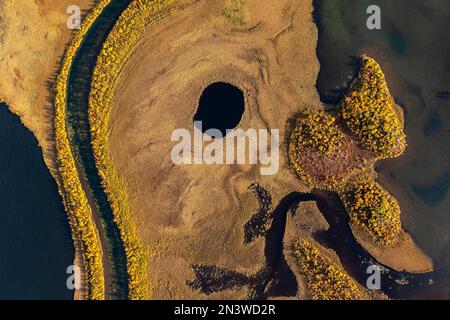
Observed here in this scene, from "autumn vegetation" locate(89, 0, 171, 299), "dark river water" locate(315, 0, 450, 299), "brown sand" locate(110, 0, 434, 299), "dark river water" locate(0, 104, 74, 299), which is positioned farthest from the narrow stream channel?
"dark river water" locate(315, 0, 450, 299)

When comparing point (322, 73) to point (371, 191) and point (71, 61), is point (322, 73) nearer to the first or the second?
point (371, 191)

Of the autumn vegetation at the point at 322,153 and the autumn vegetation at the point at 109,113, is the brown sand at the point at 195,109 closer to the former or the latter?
the autumn vegetation at the point at 109,113

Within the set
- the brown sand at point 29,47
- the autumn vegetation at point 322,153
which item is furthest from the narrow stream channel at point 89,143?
the autumn vegetation at point 322,153

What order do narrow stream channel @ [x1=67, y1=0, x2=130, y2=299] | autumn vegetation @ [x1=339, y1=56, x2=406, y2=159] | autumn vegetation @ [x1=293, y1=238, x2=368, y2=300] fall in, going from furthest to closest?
narrow stream channel @ [x1=67, y1=0, x2=130, y2=299], autumn vegetation @ [x1=293, y1=238, x2=368, y2=300], autumn vegetation @ [x1=339, y1=56, x2=406, y2=159]

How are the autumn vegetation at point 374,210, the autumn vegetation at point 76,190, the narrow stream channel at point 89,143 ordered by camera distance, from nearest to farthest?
1. the autumn vegetation at point 374,210
2. the autumn vegetation at point 76,190
3. the narrow stream channel at point 89,143

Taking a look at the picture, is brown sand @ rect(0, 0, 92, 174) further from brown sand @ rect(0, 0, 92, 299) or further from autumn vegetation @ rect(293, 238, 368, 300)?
autumn vegetation @ rect(293, 238, 368, 300)

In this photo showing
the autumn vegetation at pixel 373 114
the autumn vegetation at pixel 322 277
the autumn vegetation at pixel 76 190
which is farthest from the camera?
the autumn vegetation at pixel 76 190

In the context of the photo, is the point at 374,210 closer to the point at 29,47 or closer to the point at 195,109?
the point at 195,109
